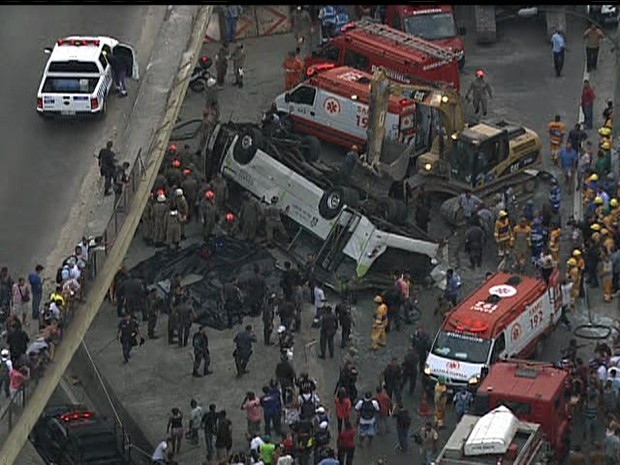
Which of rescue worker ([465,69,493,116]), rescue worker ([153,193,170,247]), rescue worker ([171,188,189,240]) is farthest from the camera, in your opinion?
rescue worker ([465,69,493,116])

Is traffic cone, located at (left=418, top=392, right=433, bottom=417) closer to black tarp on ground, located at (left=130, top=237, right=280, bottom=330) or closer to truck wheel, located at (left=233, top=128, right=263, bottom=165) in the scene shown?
black tarp on ground, located at (left=130, top=237, right=280, bottom=330)

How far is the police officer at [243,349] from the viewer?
41719 millimetres

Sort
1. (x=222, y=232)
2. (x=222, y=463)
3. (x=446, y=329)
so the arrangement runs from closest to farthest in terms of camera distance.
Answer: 1. (x=222, y=463)
2. (x=446, y=329)
3. (x=222, y=232)

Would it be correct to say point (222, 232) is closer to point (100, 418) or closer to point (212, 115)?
point (212, 115)

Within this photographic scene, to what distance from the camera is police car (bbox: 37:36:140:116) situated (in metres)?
44.2

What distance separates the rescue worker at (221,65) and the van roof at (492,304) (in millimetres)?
15915

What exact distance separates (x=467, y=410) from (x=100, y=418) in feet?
24.0

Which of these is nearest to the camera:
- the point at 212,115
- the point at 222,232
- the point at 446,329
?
the point at 446,329

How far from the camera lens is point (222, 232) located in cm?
4834

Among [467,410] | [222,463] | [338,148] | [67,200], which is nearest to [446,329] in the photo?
[467,410]

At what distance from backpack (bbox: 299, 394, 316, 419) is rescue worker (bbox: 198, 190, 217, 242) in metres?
9.64

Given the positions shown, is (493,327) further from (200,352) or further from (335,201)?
(335,201)

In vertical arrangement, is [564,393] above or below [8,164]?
below

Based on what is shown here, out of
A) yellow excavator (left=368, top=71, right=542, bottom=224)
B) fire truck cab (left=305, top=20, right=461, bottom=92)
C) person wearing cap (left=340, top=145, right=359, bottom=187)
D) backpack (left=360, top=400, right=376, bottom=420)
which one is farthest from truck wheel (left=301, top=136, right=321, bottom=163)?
backpack (left=360, top=400, right=376, bottom=420)
